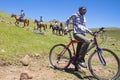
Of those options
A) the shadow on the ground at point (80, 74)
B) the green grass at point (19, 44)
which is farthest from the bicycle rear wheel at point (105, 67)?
the green grass at point (19, 44)

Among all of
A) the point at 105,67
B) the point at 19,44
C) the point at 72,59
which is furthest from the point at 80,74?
the point at 19,44

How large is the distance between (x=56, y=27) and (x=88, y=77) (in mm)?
40901

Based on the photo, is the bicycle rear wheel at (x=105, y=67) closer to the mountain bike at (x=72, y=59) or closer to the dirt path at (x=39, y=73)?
the mountain bike at (x=72, y=59)

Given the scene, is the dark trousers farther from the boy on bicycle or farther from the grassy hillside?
the grassy hillside

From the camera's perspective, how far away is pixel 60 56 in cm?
1338

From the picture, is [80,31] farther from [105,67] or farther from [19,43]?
[19,43]

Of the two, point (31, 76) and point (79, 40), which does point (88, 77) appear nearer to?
point (79, 40)

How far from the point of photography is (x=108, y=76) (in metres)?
12.7

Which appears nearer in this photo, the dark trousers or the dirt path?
the dirt path

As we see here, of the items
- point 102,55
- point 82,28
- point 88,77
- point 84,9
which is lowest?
point 88,77

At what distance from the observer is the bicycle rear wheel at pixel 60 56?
519 inches

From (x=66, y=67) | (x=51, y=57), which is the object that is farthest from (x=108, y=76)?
(x=51, y=57)

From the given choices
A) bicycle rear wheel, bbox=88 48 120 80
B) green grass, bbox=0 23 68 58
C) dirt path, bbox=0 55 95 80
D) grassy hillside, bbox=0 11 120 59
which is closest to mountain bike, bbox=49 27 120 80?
bicycle rear wheel, bbox=88 48 120 80

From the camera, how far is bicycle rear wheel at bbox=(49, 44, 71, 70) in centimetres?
1317
